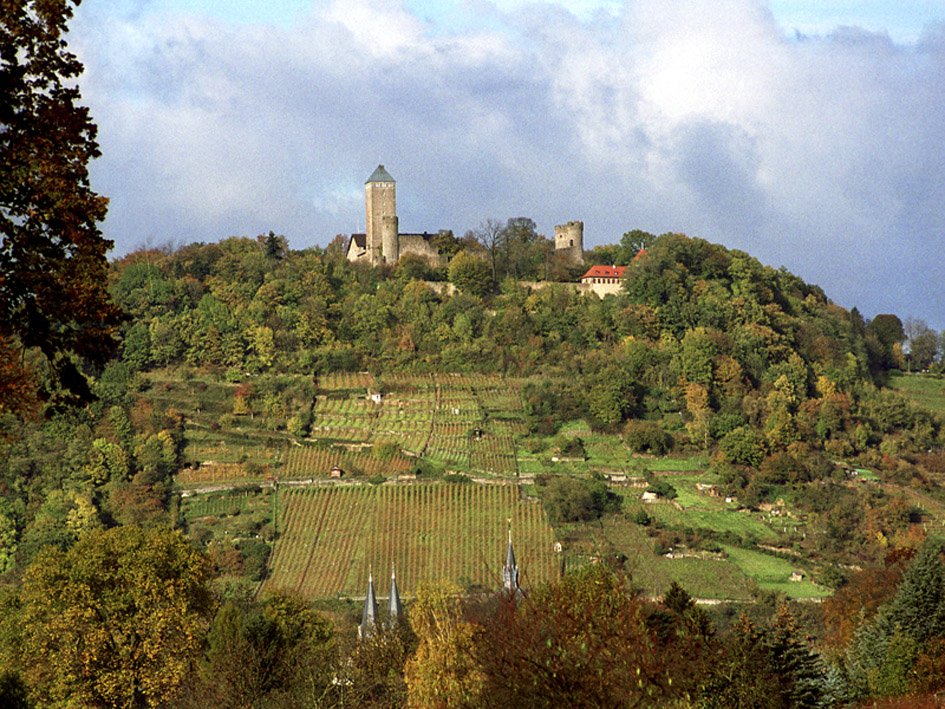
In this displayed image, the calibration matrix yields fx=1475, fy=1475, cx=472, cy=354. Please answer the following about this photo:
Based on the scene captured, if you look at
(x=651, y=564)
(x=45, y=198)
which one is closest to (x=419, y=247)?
(x=651, y=564)

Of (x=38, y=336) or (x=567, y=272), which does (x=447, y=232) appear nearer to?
(x=567, y=272)

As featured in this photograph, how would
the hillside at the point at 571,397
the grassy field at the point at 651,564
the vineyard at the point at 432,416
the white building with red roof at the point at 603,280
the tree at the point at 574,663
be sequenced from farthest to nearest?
the white building with red roof at the point at 603,280 → the vineyard at the point at 432,416 → the hillside at the point at 571,397 → the grassy field at the point at 651,564 → the tree at the point at 574,663

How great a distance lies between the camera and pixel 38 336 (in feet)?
45.5

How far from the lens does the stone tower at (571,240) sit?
11012cm

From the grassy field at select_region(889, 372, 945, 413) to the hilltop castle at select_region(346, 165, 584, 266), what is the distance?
24.6m

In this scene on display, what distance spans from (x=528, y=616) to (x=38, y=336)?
1021cm

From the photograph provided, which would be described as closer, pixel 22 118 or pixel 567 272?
pixel 22 118

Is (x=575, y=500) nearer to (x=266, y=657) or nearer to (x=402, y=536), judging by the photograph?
(x=402, y=536)

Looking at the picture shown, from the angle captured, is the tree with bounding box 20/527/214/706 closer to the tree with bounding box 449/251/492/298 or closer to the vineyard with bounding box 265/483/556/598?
the vineyard with bounding box 265/483/556/598

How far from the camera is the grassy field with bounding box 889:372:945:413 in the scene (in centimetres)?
10006

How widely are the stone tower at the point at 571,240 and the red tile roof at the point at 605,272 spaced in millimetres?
6226

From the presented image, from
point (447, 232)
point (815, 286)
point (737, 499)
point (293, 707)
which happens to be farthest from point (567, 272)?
point (293, 707)

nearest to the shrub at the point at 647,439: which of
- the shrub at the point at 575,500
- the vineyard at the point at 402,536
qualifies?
the shrub at the point at 575,500

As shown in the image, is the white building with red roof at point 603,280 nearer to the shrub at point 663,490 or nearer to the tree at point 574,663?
the shrub at point 663,490
